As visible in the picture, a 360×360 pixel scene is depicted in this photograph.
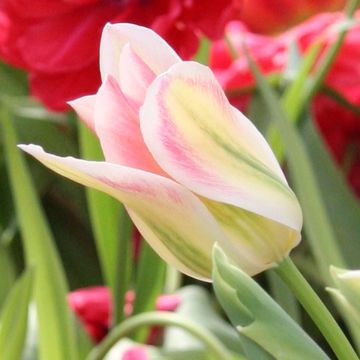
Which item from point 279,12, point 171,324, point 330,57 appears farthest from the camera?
point 279,12

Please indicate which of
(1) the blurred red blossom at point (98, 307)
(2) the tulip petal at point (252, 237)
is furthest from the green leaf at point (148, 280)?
(2) the tulip petal at point (252, 237)

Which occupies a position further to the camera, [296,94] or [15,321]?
[296,94]

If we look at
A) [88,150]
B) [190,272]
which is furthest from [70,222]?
[190,272]

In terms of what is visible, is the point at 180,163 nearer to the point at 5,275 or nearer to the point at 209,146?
the point at 209,146

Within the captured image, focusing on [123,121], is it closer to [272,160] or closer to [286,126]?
[272,160]

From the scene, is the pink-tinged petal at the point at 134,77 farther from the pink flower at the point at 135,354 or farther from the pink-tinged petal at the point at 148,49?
the pink flower at the point at 135,354

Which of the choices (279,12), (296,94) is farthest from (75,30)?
(279,12)
